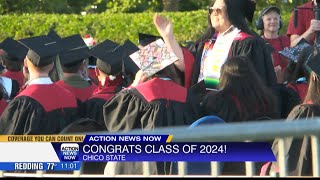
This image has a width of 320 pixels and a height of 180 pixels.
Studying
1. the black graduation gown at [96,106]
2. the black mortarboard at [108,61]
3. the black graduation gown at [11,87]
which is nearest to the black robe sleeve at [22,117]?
the black graduation gown at [96,106]

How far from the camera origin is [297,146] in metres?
4.90

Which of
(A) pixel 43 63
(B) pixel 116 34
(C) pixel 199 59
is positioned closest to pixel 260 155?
(A) pixel 43 63

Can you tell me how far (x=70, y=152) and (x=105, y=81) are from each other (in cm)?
357

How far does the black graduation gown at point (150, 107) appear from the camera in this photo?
7488mm

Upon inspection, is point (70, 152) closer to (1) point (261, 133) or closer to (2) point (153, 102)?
(1) point (261, 133)

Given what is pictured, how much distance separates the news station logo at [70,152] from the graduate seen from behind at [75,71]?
3.56 m

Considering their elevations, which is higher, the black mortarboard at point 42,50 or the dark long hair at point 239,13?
the dark long hair at point 239,13

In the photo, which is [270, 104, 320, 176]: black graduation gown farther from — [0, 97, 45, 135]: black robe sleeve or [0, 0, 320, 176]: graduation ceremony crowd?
[0, 97, 45, 135]: black robe sleeve

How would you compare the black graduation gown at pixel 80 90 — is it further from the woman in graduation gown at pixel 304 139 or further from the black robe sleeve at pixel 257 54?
the woman in graduation gown at pixel 304 139

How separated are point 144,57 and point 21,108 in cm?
102

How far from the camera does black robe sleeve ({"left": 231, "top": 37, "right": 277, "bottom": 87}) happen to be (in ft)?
28.5

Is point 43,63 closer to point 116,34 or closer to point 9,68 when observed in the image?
point 9,68

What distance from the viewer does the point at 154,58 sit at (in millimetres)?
7742

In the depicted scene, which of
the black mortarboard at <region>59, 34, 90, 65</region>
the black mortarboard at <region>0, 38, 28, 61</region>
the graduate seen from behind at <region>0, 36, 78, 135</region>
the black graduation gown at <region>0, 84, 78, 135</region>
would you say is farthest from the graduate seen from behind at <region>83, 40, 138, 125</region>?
the black mortarboard at <region>0, 38, 28, 61</region>
